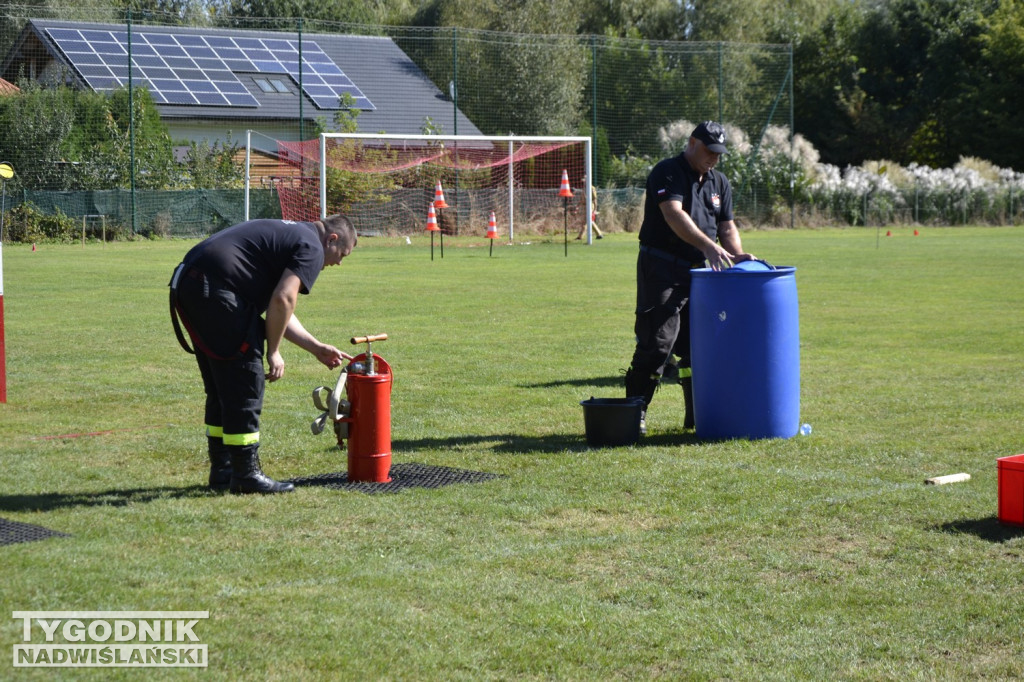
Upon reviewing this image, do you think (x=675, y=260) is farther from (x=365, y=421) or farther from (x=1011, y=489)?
(x=1011, y=489)

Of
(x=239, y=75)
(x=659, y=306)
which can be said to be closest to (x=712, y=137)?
(x=659, y=306)

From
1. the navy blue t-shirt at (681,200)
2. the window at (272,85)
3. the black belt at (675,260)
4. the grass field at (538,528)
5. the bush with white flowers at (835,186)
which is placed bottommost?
the grass field at (538,528)

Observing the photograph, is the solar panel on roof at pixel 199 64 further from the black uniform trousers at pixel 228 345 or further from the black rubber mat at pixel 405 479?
the black uniform trousers at pixel 228 345

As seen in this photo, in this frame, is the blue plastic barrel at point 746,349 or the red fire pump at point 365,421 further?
the blue plastic barrel at point 746,349

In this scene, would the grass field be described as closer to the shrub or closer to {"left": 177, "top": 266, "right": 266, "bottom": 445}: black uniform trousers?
{"left": 177, "top": 266, "right": 266, "bottom": 445}: black uniform trousers

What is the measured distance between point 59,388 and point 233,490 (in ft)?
13.7


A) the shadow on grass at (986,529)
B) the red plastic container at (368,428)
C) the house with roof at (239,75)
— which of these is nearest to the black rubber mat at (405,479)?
the red plastic container at (368,428)

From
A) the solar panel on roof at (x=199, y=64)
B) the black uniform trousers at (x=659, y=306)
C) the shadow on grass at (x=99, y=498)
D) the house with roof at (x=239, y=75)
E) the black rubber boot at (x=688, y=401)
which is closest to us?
the shadow on grass at (x=99, y=498)

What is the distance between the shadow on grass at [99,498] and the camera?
622cm

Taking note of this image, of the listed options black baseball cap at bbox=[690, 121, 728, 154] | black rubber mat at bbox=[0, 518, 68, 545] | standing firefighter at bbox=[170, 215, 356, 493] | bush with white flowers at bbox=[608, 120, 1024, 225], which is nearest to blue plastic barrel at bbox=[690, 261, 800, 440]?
black baseball cap at bbox=[690, 121, 728, 154]

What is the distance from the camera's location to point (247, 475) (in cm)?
648

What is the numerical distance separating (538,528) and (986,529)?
2.08 metres

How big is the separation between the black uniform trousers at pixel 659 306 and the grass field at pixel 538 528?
1.64ft

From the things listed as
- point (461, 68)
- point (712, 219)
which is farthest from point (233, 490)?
point (461, 68)
